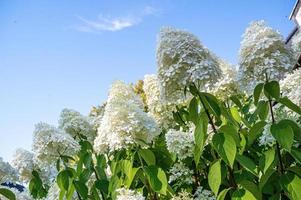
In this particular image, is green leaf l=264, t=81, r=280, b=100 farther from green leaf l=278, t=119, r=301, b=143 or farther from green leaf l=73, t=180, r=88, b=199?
green leaf l=73, t=180, r=88, b=199

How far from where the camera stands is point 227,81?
3.36m

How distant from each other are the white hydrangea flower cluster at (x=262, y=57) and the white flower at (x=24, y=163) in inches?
80.8

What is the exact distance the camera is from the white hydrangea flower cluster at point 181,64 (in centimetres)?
244

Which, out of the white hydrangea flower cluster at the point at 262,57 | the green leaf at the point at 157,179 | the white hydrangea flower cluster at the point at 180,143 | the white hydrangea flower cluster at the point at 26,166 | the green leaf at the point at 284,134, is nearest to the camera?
the green leaf at the point at 284,134

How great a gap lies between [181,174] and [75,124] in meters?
1.44

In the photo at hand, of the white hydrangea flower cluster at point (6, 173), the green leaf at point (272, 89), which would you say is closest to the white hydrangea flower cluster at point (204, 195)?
the green leaf at point (272, 89)

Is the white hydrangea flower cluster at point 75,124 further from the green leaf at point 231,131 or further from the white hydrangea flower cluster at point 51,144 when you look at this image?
the green leaf at point 231,131

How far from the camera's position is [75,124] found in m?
4.08

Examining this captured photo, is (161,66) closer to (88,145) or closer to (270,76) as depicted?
(270,76)

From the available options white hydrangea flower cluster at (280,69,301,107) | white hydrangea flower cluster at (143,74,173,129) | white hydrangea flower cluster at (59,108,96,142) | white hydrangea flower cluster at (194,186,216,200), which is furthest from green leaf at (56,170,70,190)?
white hydrangea flower cluster at (280,69,301,107)

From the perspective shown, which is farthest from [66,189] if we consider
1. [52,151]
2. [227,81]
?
[227,81]

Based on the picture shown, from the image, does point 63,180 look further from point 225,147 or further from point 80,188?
point 225,147

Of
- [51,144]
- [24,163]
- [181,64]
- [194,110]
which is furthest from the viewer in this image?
[24,163]

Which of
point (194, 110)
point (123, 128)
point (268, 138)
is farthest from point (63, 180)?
point (268, 138)
